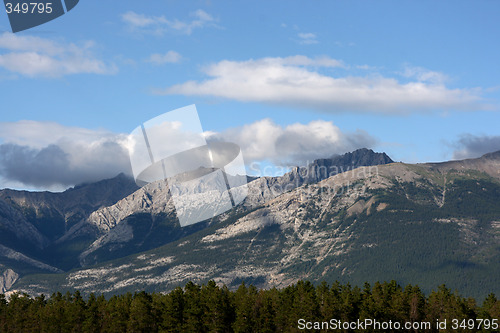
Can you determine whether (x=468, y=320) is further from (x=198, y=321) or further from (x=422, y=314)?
(x=198, y=321)

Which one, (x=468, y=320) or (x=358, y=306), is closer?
(x=468, y=320)

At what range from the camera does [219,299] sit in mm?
188250

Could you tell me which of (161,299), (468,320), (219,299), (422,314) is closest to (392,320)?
(422,314)

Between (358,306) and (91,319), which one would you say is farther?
(91,319)

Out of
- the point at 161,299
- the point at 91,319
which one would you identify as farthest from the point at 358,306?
the point at 91,319

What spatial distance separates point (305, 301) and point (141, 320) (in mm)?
45897

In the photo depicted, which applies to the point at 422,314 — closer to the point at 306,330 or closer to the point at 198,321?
the point at 306,330

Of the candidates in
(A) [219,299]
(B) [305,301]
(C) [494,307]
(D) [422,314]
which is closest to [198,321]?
(A) [219,299]

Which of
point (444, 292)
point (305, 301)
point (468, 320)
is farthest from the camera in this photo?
point (444, 292)

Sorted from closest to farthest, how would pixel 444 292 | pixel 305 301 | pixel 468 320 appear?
1. pixel 468 320
2. pixel 305 301
3. pixel 444 292

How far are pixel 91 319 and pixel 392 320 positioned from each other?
84633mm

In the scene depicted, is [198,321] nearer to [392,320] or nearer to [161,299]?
[161,299]

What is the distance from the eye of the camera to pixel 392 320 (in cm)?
18125

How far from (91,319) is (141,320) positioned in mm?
17893
